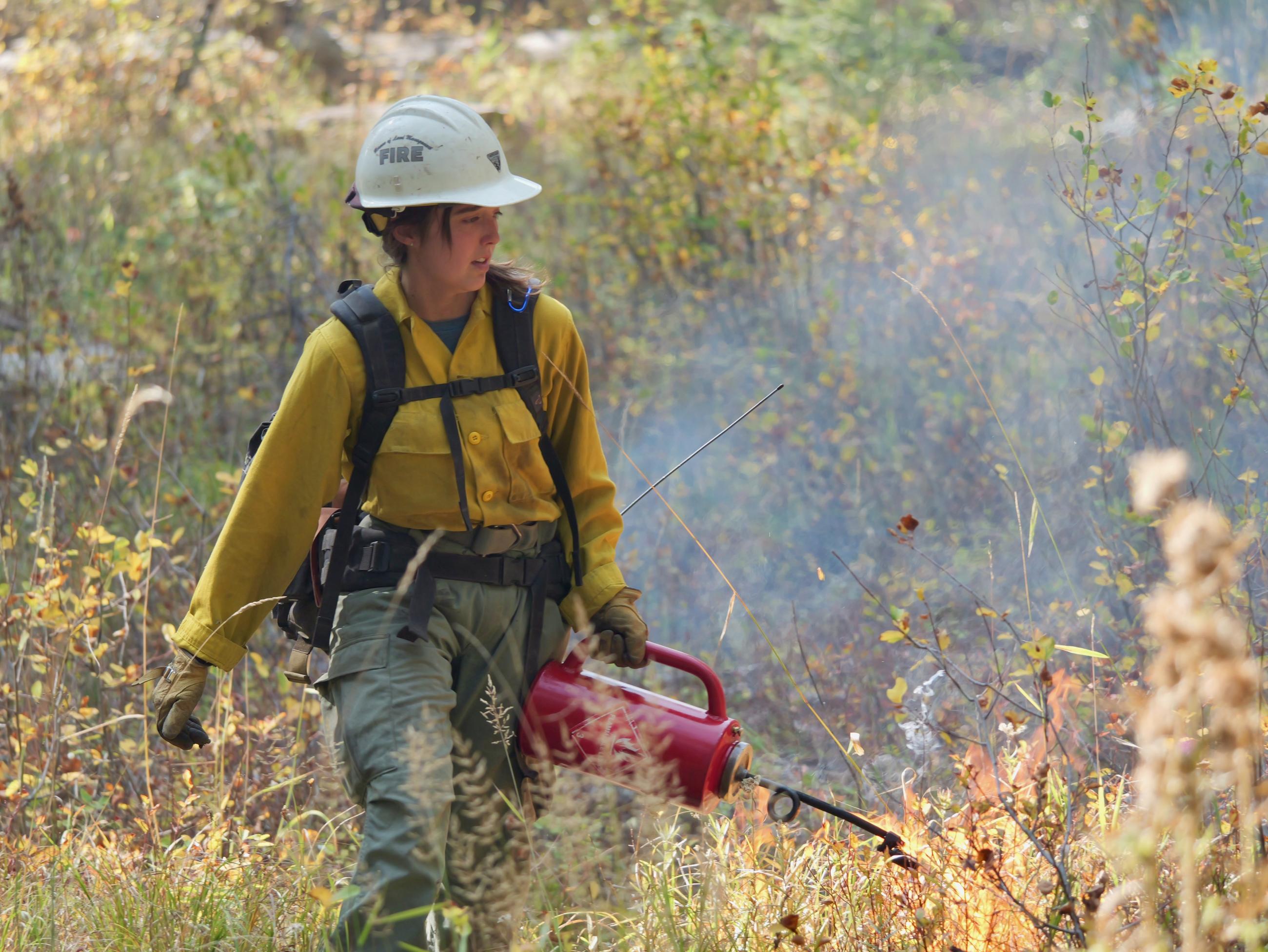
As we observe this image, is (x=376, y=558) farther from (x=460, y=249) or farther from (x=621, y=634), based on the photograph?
(x=460, y=249)

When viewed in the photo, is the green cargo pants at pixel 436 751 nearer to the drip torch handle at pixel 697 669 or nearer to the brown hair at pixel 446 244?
the drip torch handle at pixel 697 669

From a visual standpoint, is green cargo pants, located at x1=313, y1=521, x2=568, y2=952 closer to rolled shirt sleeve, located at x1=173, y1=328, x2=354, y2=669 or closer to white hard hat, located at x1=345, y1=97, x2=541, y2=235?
rolled shirt sleeve, located at x1=173, y1=328, x2=354, y2=669

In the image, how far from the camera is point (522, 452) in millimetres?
2877

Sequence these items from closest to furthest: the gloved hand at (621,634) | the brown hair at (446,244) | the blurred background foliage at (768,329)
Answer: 1. the brown hair at (446,244)
2. the gloved hand at (621,634)
3. the blurred background foliage at (768,329)

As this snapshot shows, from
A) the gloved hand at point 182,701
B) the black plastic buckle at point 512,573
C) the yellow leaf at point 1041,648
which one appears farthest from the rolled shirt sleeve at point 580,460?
the yellow leaf at point 1041,648

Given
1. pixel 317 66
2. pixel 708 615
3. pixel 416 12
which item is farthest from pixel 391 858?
pixel 416 12

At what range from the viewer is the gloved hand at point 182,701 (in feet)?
8.88

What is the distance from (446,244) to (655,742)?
47.5 inches

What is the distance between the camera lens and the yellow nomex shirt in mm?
2717

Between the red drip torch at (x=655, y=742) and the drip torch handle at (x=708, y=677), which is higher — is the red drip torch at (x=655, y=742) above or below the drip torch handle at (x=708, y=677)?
below

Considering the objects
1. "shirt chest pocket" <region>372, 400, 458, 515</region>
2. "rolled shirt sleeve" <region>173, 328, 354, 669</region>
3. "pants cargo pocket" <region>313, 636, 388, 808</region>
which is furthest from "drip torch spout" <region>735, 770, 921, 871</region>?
"rolled shirt sleeve" <region>173, 328, 354, 669</region>

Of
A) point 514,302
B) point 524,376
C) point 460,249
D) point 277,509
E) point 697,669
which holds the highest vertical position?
point 460,249

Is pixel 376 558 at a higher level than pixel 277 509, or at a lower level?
lower

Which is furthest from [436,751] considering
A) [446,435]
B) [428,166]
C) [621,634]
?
[428,166]
